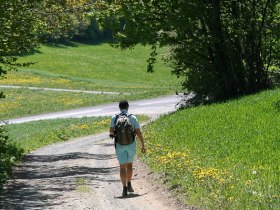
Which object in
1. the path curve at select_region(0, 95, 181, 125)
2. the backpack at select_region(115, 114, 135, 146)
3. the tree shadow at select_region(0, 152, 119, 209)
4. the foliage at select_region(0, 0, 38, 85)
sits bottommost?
the path curve at select_region(0, 95, 181, 125)

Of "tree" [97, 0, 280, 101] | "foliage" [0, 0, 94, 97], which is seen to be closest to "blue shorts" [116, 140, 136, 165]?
"foliage" [0, 0, 94, 97]

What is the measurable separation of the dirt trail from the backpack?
1.15m

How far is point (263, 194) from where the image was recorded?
1095cm

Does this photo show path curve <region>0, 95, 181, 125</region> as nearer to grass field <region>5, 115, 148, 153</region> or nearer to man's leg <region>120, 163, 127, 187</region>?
grass field <region>5, 115, 148, 153</region>

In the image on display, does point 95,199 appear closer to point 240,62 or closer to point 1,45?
point 1,45

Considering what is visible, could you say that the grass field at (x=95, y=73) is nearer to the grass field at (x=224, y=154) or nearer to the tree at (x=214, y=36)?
the tree at (x=214, y=36)

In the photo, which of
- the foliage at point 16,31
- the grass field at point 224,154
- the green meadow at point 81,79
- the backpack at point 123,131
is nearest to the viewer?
the grass field at point 224,154

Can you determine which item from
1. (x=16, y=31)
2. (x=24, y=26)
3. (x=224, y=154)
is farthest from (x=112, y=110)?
(x=224, y=154)

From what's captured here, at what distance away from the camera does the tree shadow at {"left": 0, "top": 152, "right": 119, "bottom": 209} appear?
1443 centimetres

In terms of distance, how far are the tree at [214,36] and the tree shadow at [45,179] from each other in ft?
26.8

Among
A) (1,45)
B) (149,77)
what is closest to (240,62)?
(1,45)

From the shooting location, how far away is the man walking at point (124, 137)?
14.3m

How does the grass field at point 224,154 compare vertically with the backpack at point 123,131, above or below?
below

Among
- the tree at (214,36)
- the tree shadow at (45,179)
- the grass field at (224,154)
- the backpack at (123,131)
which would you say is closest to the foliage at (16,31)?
the tree shadow at (45,179)
